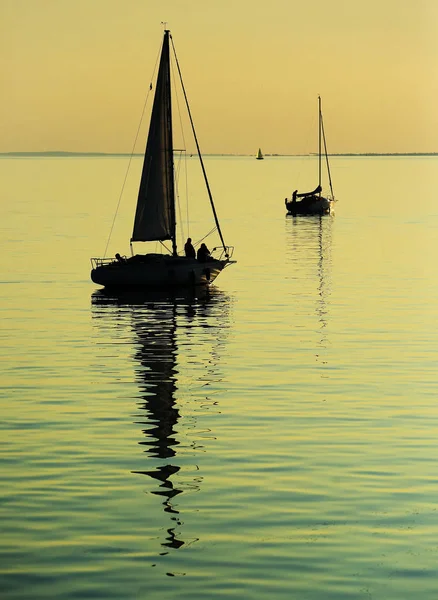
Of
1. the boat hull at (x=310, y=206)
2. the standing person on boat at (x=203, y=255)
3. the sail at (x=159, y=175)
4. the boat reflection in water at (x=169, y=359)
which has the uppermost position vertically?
the sail at (x=159, y=175)

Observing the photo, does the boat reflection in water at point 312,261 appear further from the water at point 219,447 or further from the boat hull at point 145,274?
the boat hull at point 145,274

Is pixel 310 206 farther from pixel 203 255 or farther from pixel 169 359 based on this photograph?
pixel 169 359

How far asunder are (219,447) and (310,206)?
139438 millimetres

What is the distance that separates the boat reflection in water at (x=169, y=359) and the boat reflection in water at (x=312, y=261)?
410 centimetres

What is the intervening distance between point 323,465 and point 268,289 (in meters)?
45.5

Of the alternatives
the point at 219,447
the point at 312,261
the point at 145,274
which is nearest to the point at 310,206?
the point at 312,261

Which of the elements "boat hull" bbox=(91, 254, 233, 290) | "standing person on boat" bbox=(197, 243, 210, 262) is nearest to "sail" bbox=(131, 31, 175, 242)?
"standing person on boat" bbox=(197, 243, 210, 262)

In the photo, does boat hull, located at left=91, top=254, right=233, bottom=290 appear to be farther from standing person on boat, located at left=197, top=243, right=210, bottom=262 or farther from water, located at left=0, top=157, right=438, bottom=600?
water, located at left=0, top=157, right=438, bottom=600

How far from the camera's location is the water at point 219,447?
68.4 feet

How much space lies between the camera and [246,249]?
355 feet

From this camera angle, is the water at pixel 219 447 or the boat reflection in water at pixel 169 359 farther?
the boat reflection in water at pixel 169 359

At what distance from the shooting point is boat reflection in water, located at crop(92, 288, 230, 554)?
27.2 m

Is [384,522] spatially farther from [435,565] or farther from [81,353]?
[81,353]

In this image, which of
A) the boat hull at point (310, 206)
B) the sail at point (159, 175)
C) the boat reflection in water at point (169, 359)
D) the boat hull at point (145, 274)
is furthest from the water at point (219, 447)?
the boat hull at point (310, 206)
